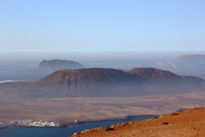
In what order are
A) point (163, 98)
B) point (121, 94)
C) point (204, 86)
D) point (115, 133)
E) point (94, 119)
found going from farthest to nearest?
point (204, 86) < point (121, 94) < point (163, 98) < point (94, 119) < point (115, 133)

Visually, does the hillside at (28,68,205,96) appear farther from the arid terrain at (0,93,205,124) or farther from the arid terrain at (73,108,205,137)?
the arid terrain at (73,108,205,137)

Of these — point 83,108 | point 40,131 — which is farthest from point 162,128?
point 83,108

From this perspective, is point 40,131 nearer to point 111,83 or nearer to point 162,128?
point 162,128

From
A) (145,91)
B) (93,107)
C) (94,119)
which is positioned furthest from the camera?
(145,91)

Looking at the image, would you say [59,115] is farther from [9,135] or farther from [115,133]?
[115,133]

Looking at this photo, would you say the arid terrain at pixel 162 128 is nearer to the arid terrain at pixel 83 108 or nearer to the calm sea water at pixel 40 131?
the calm sea water at pixel 40 131

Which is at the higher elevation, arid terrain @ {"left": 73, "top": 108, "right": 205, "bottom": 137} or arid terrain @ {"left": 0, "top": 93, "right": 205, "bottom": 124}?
arid terrain @ {"left": 73, "top": 108, "right": 205, "bottom": 137}

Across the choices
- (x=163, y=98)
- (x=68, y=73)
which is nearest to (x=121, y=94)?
(x=163, y=98)

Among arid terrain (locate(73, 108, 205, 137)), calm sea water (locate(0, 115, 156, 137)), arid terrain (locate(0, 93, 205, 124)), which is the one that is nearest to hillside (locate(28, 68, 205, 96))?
arid terrain (locate(0, 93, 205, 124))

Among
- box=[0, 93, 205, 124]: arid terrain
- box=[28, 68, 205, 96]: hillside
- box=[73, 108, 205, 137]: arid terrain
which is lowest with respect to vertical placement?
box=[0, 93, 205, 124]: arid terrain
